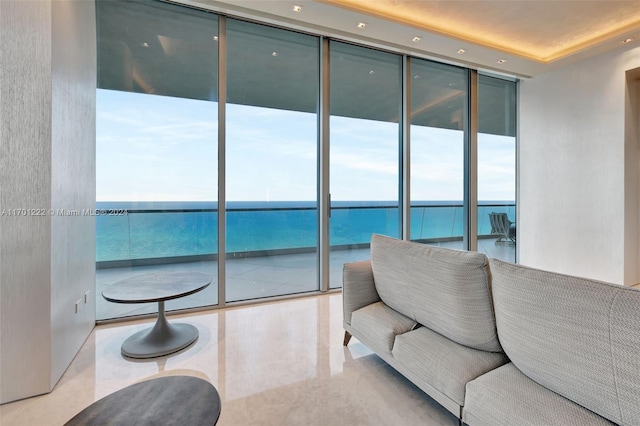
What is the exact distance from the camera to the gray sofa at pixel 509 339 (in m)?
1.07

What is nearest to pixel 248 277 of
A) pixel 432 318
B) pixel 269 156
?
pixel 269 156

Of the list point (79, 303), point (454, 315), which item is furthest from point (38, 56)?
point (454, 315)

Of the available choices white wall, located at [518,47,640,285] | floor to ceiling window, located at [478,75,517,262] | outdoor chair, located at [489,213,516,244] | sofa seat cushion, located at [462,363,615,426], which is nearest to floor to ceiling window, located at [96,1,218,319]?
sofa seat cushion, located at [462,363,615,426]

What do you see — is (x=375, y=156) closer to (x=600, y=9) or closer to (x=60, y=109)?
(x=600, y=9)

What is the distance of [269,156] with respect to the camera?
371cm

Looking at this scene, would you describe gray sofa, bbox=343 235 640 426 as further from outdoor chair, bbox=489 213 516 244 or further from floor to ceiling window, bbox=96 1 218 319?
outdoor chair, bbox=489 213 516 244

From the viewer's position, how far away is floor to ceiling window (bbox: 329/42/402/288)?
3945 mm

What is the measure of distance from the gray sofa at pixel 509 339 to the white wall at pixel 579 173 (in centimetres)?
377

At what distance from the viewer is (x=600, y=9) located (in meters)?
3.32

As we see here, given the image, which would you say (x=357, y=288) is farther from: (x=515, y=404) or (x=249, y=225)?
(x=249, y=225)

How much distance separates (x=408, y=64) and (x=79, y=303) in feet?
15.4

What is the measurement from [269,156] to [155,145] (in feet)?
4.07

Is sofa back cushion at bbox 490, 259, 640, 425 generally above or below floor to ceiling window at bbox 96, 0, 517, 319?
below

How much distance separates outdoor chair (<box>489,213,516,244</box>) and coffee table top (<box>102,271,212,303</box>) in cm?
480
